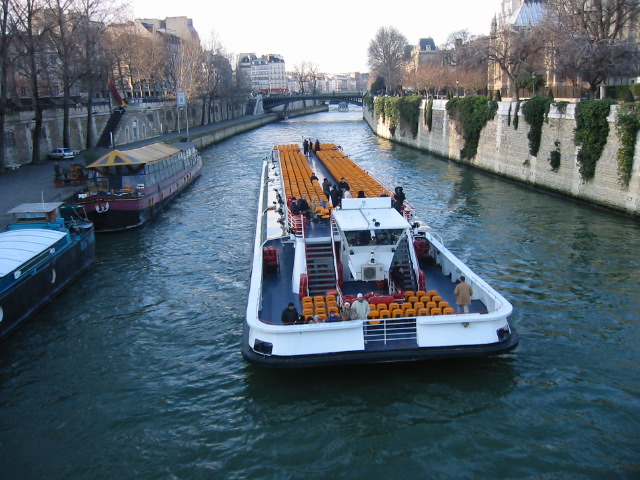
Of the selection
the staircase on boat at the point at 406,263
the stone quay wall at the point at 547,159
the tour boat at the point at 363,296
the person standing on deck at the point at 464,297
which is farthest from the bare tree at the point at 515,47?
the person standing on deck at the point at 464,297

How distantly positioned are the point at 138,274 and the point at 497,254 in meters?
12.2

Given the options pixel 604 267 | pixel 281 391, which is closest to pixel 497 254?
pixel 604 267

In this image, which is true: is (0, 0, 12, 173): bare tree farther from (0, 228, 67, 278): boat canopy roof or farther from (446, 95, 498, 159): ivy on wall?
(446, 95, 498, 159): ivy on wall

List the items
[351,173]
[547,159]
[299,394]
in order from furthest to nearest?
1. [547,159]
2. [351,173]
3. [299,394]

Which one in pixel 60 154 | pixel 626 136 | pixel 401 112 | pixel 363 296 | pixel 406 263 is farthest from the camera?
pixel 401 112

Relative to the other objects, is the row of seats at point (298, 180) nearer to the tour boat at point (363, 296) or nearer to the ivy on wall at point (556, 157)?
the tour boat at point (363, 296)

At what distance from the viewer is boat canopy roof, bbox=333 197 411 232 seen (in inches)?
497

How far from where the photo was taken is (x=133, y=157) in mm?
26156

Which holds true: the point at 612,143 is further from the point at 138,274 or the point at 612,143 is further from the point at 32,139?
the point at 32,139

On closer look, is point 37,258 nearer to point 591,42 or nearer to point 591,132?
point 591,132

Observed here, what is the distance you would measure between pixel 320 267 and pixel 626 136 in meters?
17.0

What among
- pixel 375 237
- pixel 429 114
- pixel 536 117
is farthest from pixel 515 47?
pixel 375 237

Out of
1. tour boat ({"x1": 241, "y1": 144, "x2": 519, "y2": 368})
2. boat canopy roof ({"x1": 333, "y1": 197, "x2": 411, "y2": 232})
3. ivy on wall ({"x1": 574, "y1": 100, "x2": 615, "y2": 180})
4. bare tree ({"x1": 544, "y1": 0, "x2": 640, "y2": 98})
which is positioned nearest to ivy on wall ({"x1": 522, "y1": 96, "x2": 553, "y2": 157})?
ivy on wall ({"x1": 574, "y1": 100, "x2": 615, "y2": 180})

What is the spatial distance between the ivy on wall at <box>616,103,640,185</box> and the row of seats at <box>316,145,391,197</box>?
1090 centimetres
